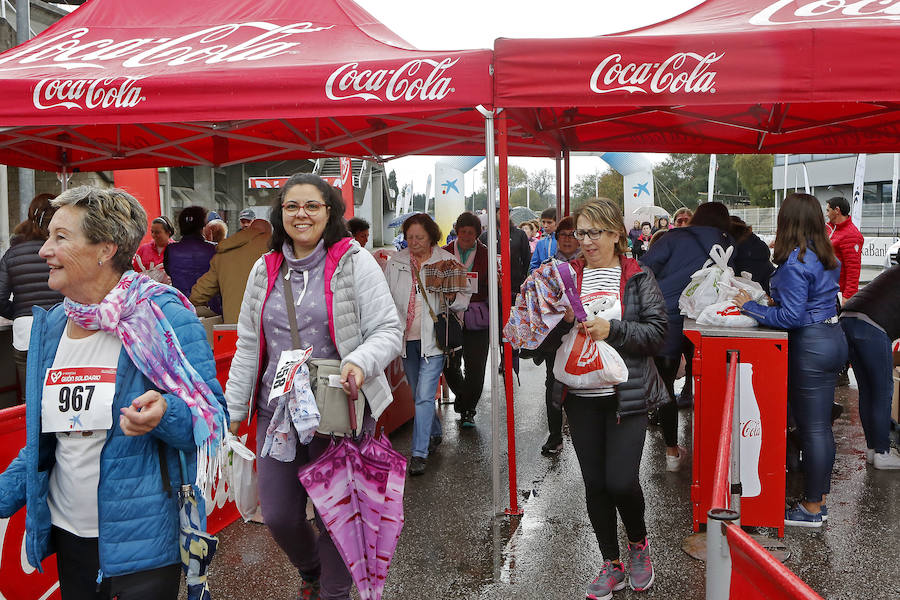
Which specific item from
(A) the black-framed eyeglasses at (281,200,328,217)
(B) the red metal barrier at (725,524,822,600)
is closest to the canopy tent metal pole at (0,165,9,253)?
(A) the black-framed eyeglasses at (281,200,328,217)

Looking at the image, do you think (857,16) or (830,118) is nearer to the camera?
(857,16)

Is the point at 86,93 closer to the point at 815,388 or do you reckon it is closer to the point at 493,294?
the point at 493,294

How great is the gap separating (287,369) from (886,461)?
190 inches

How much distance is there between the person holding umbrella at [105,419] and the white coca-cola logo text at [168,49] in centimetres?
289

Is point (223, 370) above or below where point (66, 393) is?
below

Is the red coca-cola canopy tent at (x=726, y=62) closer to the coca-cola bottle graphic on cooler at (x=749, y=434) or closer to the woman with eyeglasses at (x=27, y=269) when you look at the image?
the coca-cola bottle graphic on cooler at (x=749, y=434)

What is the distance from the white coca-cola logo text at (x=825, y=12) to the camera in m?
4.14

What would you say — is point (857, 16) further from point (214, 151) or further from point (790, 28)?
point (214, 151)

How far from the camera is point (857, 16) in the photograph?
414 cm

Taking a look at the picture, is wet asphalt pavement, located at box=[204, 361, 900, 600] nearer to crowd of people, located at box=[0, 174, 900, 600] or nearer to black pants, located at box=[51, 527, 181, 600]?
crowd of people, located at box=[0, 174, 900, 600]

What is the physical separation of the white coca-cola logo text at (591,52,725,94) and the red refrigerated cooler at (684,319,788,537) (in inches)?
55.3

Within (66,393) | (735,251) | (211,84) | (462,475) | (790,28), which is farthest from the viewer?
(735,251)

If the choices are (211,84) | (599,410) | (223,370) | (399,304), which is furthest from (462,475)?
(211,84)

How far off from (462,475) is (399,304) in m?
1.39
